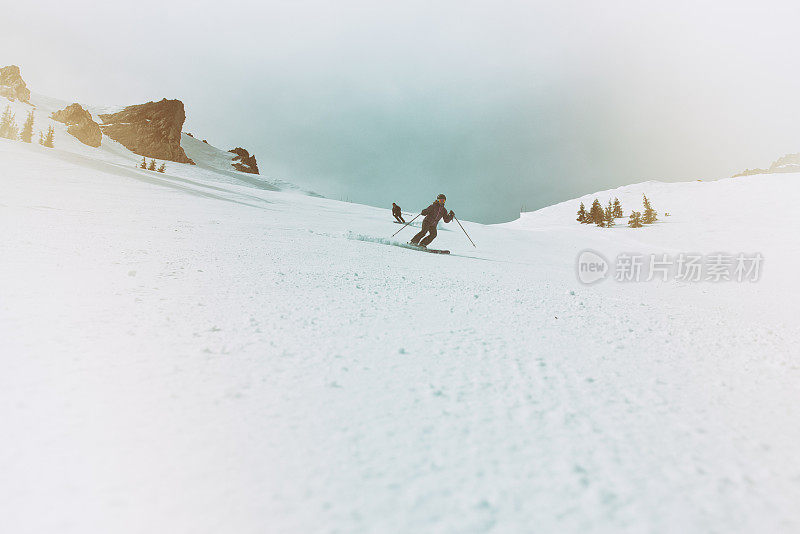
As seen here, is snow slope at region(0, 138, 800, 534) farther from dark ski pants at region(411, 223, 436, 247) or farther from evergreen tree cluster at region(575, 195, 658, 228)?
evergreen tree cluster at region(575, 195, 658, 228)

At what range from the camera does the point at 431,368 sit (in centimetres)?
245

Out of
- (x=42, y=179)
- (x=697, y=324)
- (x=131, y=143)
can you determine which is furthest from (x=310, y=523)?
(x=131, y=143)

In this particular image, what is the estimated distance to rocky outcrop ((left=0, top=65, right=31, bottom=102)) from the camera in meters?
62.1

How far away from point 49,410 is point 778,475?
3.16m

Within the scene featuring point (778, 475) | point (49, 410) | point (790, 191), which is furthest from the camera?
point (790, 191)

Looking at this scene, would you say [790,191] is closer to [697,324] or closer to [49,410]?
[697,324]

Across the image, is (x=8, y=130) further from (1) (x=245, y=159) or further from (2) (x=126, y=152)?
(1) (x=245, y=159)

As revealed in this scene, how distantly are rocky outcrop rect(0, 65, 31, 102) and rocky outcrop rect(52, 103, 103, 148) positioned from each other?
1199 cm

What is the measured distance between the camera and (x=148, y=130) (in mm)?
76875

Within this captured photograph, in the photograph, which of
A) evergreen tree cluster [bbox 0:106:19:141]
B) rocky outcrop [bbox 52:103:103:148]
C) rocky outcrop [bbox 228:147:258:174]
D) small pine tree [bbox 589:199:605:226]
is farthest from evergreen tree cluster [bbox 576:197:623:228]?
rocky outcrop [bbox 228:147:258:174]

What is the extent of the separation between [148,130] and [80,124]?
77.4ft

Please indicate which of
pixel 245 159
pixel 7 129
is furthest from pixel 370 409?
pixel 245 159

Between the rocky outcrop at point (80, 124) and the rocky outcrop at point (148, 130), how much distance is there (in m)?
16.1

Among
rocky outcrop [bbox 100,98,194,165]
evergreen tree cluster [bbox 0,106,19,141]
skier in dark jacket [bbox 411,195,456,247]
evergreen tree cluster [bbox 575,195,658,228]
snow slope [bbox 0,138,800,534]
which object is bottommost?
snow slope [bbox 0,138,800,534]
